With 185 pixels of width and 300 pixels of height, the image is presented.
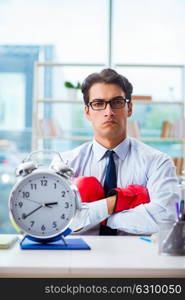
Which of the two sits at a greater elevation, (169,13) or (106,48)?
(169,13)

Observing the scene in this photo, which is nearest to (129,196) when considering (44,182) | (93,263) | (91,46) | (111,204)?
(111,204)

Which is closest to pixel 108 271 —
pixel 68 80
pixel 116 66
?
pixel 116 66

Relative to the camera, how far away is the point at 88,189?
2689 mm

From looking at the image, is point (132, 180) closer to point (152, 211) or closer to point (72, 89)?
point (152, 211)

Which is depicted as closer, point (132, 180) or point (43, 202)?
point (43, 202)

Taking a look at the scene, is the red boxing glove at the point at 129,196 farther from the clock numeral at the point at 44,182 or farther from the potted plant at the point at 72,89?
the potted plant at the point at 72,89

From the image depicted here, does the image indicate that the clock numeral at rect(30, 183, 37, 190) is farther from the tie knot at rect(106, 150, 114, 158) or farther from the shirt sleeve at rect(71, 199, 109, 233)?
the tie knot at rect(106, 150, 114, 158)

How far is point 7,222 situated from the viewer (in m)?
6.03

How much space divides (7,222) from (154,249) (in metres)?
4.29

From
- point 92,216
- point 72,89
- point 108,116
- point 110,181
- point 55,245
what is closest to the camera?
point 55,245

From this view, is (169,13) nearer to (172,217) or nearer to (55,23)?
(55,23)

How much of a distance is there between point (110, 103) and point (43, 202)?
1.11 metres

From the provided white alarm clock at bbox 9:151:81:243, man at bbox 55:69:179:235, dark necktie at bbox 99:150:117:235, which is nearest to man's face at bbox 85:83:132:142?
man at bbox 55:69:179:235

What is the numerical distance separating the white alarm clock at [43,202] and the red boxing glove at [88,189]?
0.70 meters
